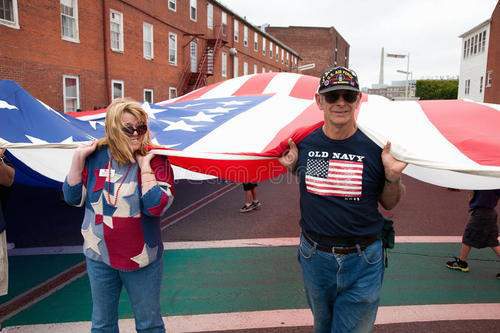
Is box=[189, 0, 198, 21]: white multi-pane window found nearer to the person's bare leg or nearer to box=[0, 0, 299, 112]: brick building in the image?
box=[0, 0, 299, 112]: brick building

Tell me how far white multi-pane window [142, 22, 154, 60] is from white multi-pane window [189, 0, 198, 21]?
469 centimetres

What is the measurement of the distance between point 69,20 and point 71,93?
8.40ft

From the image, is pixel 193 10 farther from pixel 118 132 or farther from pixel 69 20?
pixel 118 132

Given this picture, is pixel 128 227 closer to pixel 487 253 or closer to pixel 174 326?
pixel 174 326

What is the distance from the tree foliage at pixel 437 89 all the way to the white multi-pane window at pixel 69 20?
5271 centimetres

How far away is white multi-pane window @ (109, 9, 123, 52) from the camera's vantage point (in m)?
15.8

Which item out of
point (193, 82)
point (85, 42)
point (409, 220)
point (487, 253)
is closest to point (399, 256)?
point (487, 253)

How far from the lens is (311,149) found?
7.38 feet

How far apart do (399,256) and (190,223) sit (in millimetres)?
3466

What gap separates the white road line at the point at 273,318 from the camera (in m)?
3.40

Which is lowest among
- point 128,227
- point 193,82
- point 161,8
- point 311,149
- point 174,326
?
point 174,326

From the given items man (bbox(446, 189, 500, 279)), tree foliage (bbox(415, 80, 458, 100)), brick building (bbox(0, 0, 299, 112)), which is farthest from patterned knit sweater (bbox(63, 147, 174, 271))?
tree foliage (bbox(415, 80, 458, 100))

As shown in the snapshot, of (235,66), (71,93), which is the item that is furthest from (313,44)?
(71,93)

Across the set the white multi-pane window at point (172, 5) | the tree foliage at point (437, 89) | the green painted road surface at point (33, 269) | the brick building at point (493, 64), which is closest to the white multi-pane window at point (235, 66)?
the white multi-pane window at point (172, 5)
